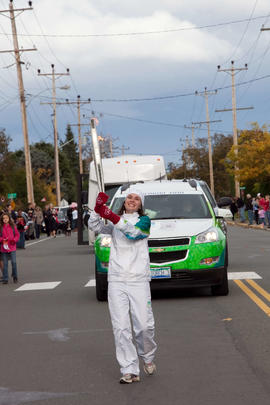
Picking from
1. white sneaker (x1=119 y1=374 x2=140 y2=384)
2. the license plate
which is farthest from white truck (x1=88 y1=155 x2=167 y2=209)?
white sneaker (x1=119 y1=374 x2=140 y2=384)

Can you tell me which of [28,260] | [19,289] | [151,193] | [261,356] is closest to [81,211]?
[28,260]

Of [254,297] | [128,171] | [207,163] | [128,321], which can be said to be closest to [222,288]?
[254,297]

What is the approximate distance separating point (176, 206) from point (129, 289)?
23.0ft

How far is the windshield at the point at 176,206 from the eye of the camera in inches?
553

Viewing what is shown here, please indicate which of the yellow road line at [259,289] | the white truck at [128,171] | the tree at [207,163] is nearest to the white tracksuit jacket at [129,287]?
the yellow road line at [259,289]

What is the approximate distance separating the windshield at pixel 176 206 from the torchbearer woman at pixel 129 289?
6455 mm

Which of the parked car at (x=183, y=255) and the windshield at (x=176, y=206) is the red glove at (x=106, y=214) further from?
the windshield at (x=176, y=206)

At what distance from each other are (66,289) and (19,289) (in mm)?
1308

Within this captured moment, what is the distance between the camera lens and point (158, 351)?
28.7 feet

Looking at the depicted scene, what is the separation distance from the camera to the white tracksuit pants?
7.24 m

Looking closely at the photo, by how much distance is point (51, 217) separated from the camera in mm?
45438

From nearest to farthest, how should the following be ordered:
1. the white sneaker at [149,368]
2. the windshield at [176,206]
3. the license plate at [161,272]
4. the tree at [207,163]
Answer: the white sneaker at [149,368], the license plate at [161,272], the windshield at [176,206], the tree at [207,163]

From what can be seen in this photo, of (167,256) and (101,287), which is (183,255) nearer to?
(167,256)

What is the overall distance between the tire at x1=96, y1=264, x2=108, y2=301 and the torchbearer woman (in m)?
5.65
